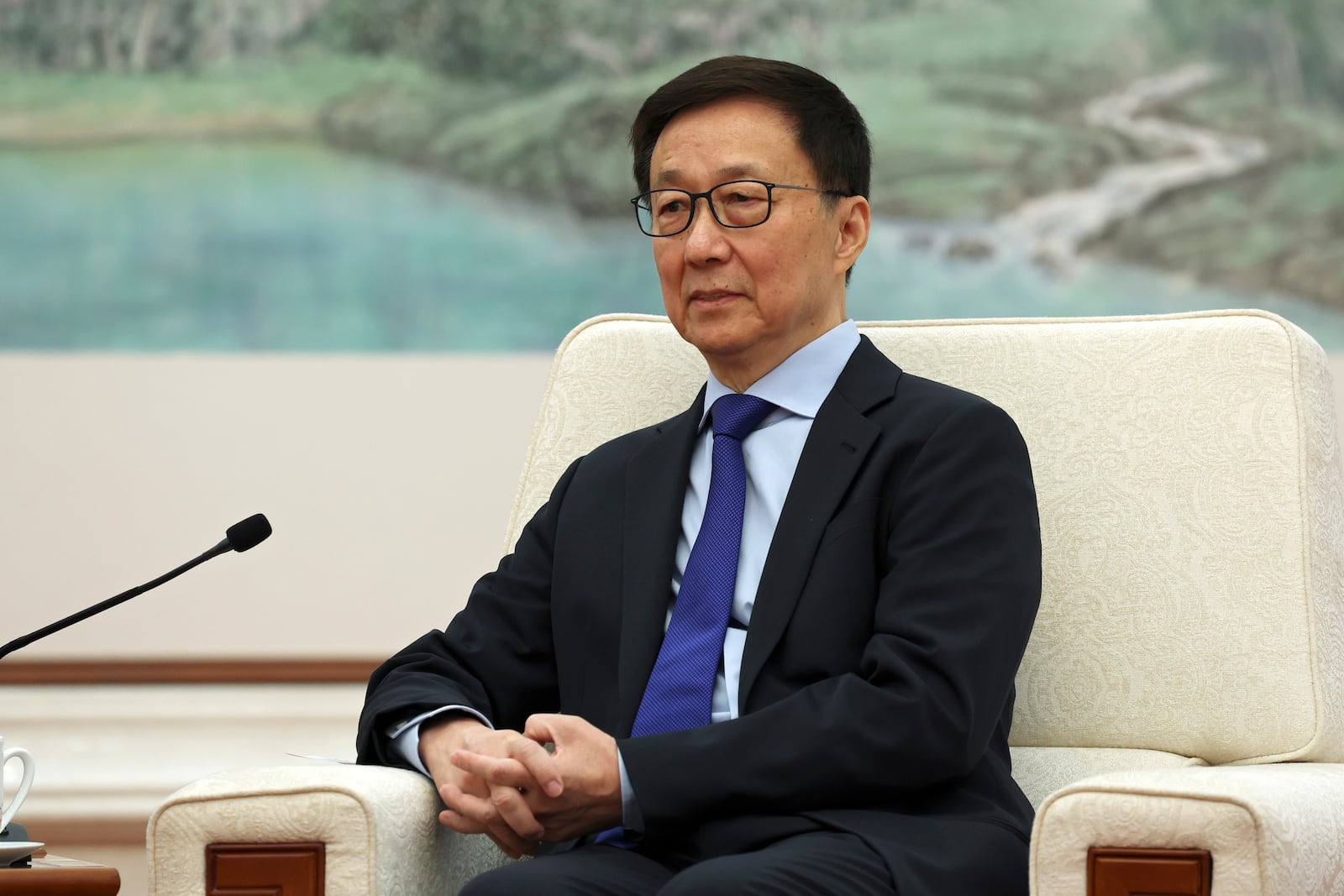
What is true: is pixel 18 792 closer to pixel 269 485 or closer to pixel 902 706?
pixel 902 706

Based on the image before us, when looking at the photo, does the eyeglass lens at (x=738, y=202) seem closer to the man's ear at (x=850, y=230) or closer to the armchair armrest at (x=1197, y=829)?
the man's ear at (x=850, y=230)

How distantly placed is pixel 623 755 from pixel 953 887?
0.35 metres

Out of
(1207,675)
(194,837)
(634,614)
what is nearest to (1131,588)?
(1207,675)

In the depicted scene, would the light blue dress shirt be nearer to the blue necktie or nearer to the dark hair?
the blue necktie

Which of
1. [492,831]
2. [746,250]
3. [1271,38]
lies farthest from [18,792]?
[1271,38]

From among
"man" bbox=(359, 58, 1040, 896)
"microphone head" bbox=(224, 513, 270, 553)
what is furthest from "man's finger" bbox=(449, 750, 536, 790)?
"microphone head" bbox=(224, 513, 270, 553)

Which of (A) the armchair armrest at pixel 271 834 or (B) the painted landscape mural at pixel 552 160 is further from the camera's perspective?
(B) the painted landscape mural at pixel 552 160

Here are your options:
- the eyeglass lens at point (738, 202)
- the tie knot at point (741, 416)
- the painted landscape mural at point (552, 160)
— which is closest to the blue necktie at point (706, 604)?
the tie knot at point (741, 416)

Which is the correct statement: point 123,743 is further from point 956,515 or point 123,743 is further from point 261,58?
point 956,515

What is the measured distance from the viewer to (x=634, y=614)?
5.39 feet

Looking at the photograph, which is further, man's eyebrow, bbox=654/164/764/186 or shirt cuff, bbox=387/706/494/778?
man's eyebrow, bbox=654/164/764/186

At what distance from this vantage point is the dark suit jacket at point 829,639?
55.9 inches

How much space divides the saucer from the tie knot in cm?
88

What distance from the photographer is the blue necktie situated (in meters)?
1.56
